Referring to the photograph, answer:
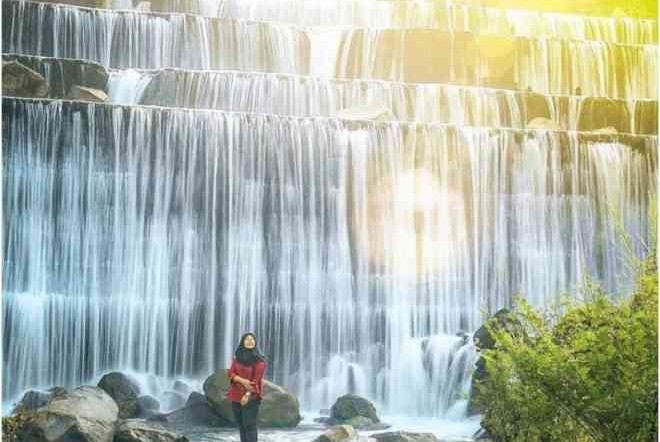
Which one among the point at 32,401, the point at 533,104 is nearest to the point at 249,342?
the point at 32,401

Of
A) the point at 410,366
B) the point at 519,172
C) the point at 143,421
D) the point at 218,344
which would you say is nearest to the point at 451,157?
the point at 519,172

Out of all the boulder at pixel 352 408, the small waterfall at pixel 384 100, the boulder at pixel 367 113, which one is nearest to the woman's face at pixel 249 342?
the boulder at pixel 352 408

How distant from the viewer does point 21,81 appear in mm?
6348

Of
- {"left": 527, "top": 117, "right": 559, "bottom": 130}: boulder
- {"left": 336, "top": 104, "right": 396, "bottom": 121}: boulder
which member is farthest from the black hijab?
{"left": 527, "top": 117, "right": 559, "bottom": 130}: boulder

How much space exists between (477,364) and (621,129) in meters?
1.86

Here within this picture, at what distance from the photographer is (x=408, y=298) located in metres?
6.21

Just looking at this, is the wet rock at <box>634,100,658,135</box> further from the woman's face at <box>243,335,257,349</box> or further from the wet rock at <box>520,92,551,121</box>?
the woman's face at <box>243,335,257,349</box>

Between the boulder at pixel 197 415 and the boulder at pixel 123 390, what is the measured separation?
20 centimetres

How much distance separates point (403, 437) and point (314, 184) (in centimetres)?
163

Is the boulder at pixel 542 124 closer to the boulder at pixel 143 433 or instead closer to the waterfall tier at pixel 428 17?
the waterfall tier at pixel 428 17

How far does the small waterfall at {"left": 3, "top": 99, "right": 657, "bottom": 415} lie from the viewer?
599 cm

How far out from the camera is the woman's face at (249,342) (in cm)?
593

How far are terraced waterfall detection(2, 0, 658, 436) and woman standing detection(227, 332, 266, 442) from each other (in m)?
0.13

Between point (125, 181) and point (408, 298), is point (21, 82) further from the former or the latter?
point (408, 298)
